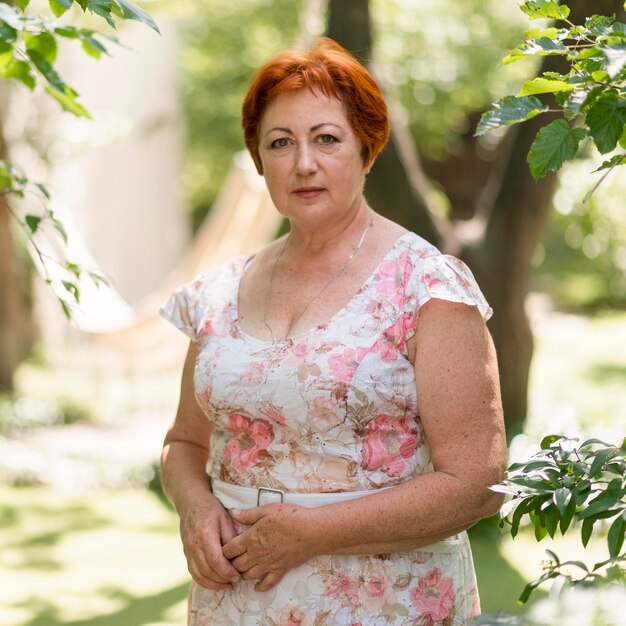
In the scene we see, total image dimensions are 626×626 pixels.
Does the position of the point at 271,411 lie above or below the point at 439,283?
below

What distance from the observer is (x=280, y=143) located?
6.68 feet

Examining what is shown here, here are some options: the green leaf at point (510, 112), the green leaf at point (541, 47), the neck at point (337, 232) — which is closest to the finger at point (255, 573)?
the neck at point (337, 232)

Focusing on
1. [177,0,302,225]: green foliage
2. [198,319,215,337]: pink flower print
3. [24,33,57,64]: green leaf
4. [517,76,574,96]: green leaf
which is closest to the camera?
[517,76,574,96]: green leaf

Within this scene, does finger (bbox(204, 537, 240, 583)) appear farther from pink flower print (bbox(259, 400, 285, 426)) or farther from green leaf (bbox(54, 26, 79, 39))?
green leaf (bbox(54, 26, 79, 39))

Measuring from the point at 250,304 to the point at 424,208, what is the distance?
107 inches

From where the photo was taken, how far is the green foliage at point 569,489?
4.75 ft

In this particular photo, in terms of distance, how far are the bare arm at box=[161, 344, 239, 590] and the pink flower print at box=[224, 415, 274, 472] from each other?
0.36ft

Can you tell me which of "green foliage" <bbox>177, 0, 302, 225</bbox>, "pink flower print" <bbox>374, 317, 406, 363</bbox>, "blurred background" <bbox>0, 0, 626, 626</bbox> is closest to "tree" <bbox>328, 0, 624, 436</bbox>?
"blurred background" <bbox>0, 0, 626, 626</bbox>

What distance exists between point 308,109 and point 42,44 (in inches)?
20.5

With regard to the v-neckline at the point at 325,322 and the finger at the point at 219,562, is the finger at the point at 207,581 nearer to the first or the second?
the finger at the point at 219,562

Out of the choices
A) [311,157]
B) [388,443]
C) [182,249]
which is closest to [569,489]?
[388,443]

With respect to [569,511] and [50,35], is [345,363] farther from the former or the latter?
[50,35]

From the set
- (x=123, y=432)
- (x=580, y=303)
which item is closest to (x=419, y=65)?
(x=580, y=303)

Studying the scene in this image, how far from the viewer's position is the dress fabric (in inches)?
74.2
